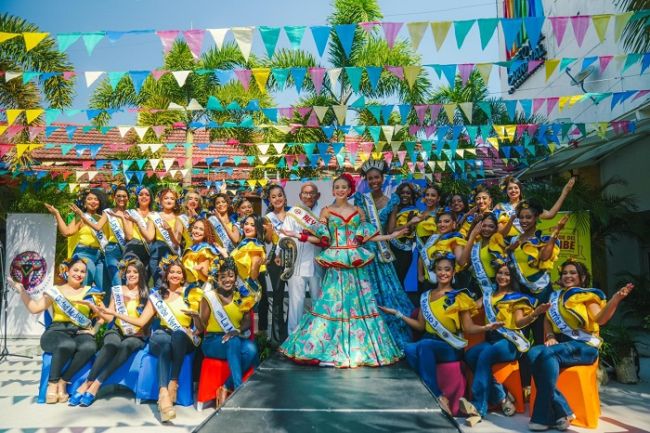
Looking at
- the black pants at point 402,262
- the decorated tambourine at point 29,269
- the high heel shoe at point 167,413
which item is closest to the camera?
the high heel shoe at point 167,413

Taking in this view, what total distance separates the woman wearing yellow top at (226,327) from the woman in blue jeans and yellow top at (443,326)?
4.89 feet

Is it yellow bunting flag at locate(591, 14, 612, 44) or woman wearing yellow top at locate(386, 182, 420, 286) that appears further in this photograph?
woman wearing yellow top at locate(386, 182, 420, 286)

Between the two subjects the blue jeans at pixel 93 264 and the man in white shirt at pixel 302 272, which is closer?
the man in white shirt at pixel 302 272

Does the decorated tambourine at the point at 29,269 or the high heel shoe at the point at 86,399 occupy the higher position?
the decorated tambourine at the point at 29,269

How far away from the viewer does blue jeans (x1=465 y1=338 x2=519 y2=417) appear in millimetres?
4262

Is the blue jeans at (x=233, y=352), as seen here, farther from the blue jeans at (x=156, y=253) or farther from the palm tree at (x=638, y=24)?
the palm tree at (x=638, y=24)

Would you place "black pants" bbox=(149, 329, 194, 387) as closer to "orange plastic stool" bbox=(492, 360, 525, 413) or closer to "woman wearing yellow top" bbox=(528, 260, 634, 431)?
"orange plastic stool" bbox=(492, 360, 525, 413)

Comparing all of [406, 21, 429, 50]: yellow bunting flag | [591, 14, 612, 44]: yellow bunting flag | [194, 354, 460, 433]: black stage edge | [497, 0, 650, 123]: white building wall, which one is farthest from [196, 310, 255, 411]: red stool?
[497, 0, 650, 123]: white building wall

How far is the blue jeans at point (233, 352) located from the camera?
450 centimetres

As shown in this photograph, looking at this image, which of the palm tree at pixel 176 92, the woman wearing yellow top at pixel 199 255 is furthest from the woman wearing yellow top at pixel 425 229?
the palm tree at pixel 176 92

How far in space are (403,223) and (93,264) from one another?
3.51 m

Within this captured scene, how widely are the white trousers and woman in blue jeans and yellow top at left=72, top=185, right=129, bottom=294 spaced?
2019mm

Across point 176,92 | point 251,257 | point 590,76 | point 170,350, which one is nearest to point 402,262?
point 251,257

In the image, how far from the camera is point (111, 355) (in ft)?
15.5
